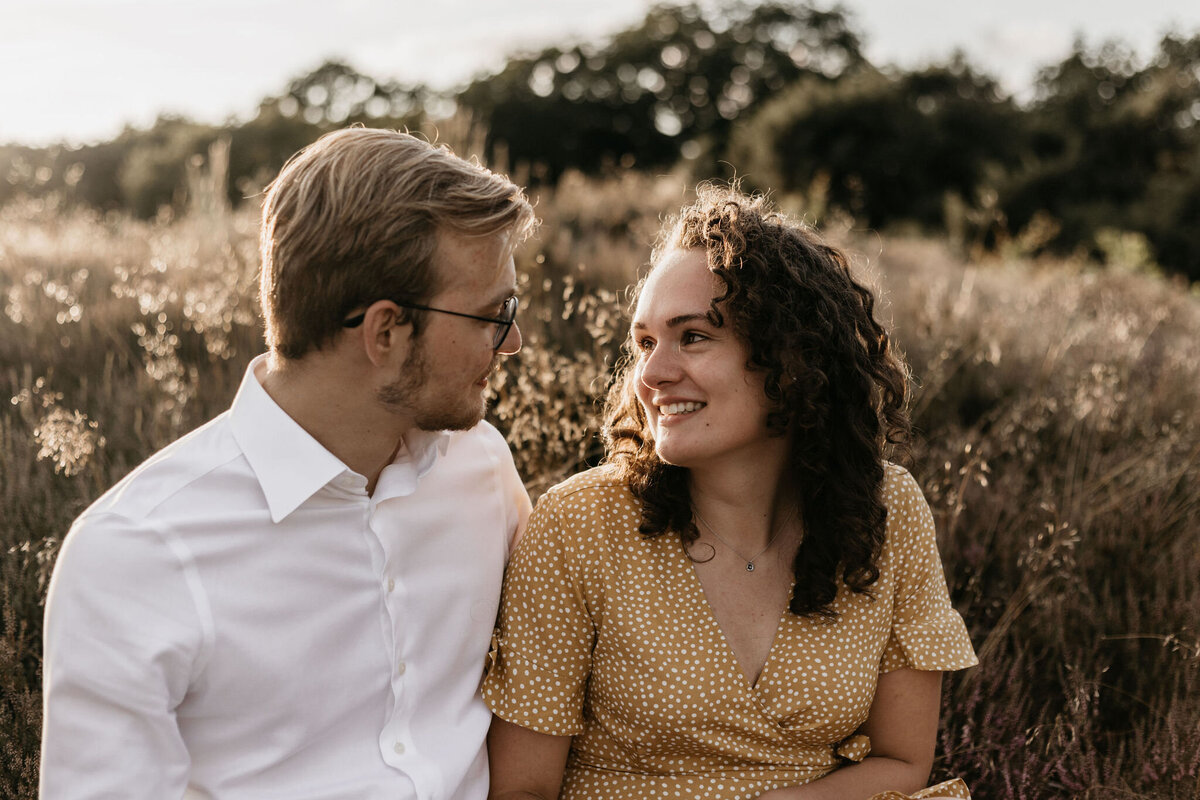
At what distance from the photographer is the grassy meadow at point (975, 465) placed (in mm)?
2504

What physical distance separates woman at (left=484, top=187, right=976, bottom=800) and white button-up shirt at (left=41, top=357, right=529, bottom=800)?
18 centimetres

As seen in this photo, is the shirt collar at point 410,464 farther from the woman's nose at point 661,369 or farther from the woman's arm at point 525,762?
the woman's arm at point 525,762

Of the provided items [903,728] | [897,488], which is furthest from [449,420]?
[903,728]

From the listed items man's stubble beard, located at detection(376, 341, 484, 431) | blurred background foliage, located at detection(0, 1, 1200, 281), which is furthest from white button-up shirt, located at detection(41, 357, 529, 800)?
Answer: blurred background foliage, located at detection(0, 1, 1200, 281)

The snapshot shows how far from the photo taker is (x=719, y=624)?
2.04 meters

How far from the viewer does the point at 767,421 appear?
209 cm

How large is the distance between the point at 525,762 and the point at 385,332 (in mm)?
975

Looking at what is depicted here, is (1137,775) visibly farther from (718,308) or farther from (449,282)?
(449,282)

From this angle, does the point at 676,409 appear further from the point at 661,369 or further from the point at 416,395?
the point at 416,395

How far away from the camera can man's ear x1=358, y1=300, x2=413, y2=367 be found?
5.82ft

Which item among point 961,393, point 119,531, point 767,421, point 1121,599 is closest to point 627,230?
point 961,393

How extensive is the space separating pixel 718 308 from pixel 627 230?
5.86m

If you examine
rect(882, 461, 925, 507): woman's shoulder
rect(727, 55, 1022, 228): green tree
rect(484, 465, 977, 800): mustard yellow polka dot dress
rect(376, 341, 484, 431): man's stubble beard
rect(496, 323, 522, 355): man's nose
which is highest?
rect(727, 55, 1022, 228): green tree

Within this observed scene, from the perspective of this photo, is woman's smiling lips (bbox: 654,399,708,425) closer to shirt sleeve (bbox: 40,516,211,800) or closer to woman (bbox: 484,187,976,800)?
woman (bbox: 484,187,976,800)
